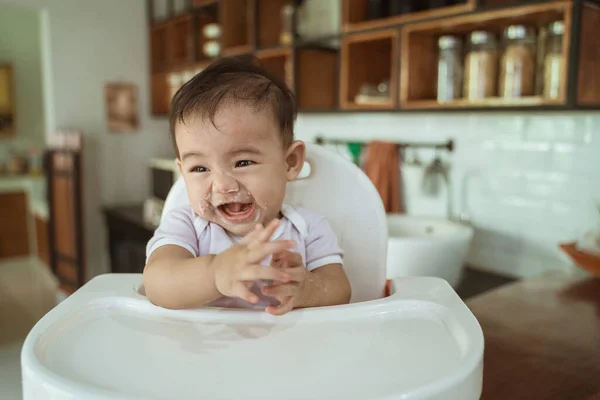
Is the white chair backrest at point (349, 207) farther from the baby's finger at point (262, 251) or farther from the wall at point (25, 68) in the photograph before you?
the wall at point (25, 68)

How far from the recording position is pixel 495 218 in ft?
5.38

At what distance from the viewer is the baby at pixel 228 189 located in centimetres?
61

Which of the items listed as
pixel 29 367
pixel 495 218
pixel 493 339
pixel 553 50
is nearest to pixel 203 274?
pixel 29 367

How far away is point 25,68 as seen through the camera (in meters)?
4.61

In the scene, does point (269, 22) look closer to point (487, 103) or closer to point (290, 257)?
point (487, 103)

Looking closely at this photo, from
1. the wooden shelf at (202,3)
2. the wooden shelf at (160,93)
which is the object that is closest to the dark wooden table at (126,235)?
the wooden shelf at (160,93)

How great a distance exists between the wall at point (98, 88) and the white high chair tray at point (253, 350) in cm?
247

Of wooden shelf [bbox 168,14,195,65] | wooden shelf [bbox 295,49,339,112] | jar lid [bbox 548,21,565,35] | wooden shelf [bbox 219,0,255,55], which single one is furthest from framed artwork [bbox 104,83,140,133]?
jar lid [bbox 548,21,565,35]

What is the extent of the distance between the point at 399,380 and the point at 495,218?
1.28 metres

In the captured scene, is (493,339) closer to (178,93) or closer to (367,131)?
(178,93)

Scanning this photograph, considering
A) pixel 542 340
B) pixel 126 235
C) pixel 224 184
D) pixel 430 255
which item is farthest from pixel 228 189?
pixel 126 235

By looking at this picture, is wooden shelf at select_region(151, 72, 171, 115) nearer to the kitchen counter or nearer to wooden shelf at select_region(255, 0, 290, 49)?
wooden shelf at select_region(255, 0, 290, 49)

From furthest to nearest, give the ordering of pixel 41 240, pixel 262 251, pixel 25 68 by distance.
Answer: pixel 25 68, pixel 41 240, pixel 262 251

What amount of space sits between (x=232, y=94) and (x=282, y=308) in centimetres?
29
